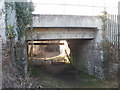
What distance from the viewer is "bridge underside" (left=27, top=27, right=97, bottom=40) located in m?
9.38

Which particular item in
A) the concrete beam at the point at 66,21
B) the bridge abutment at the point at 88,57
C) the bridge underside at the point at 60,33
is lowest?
the bridge abutment at the point at 88,57

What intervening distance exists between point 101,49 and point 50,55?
13.0 meters

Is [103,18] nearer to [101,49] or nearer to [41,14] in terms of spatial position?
Result: [101,49]

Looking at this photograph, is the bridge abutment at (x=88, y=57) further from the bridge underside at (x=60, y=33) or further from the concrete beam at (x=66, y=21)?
the concrete beam at (x=66, y=21)

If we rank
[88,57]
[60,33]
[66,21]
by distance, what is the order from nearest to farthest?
[66,21] → [60,33] → [88,57]

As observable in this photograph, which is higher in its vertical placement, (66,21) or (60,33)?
(66,21)

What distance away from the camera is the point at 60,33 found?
980 cm

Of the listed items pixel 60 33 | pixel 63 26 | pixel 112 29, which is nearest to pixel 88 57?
pixel 112 29

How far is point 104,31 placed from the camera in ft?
32.3

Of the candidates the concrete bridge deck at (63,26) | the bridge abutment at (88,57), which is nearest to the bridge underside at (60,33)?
the concrete bridge deck at (63,26)

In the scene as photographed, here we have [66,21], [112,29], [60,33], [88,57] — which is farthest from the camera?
[88,57]

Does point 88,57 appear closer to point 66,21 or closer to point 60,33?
point 60,33

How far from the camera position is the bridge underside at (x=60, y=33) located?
9381mm

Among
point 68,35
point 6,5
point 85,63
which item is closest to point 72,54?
point 85,63
